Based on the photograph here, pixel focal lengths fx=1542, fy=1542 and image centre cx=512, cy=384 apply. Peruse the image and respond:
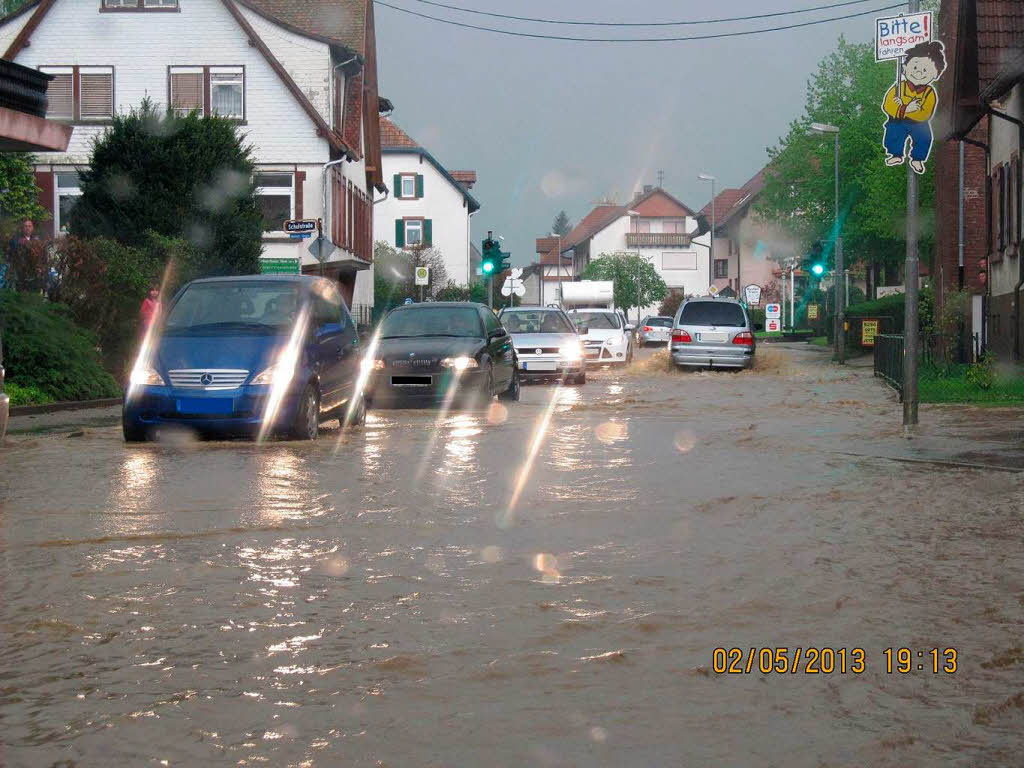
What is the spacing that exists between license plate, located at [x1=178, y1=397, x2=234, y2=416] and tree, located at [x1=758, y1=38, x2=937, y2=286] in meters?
49.0

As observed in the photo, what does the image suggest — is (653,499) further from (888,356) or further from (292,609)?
(888,356)

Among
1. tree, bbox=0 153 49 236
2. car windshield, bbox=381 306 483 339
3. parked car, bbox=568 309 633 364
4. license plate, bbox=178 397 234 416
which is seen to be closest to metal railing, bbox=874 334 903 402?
car windshield, bbox=381 306 483 339

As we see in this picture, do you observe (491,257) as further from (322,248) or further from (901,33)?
(901,33)

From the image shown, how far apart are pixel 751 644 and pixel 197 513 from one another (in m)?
5.13

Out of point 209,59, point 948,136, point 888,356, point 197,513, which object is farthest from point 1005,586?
point 209,59

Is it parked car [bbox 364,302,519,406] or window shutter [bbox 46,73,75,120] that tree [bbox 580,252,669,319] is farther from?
parked car [bbox 364,302,519,406]

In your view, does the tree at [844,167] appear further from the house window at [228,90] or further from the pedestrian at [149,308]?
the pedestrian at [149,308]

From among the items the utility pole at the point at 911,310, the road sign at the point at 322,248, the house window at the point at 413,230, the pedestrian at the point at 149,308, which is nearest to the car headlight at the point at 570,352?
the road sign at the point at 322,248

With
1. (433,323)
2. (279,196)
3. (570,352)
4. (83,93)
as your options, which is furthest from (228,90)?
(433,323)

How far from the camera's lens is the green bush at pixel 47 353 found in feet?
67.7

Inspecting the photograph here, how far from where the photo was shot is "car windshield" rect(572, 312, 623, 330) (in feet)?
128

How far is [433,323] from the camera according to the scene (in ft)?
73.5

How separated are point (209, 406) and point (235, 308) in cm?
164

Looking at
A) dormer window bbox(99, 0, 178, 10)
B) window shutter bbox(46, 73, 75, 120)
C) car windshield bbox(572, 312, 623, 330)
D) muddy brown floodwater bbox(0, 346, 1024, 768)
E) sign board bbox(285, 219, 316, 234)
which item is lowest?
muddy brown floodwater bbox(0, 346, 1024, 768)
